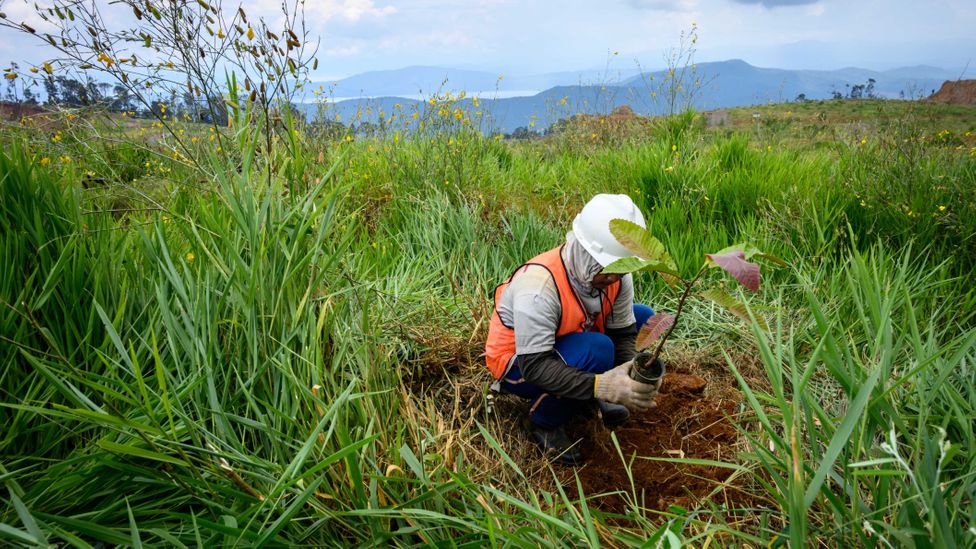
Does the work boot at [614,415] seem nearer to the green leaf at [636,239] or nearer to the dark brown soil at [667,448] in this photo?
the dark brown soil at [667,448]

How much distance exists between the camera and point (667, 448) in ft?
7.70

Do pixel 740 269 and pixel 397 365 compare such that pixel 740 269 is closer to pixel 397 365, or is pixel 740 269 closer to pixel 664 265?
pixel 664 265

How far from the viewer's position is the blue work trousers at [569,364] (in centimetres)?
230

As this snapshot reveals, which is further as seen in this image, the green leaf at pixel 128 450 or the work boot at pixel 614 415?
the work boot at pixel 614 415

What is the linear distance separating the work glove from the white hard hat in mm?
385

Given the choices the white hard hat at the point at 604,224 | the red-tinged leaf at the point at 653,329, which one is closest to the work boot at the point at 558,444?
the white hard hat at the point at 604,224

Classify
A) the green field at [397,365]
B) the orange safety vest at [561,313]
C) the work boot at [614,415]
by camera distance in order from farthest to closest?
the work boot at [614,415] → the orange safety vest at [561,313] → the green field at [397,365]

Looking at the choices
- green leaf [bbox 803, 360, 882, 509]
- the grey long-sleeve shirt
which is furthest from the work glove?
green leaf [bbox 803, 360, 882, 509]

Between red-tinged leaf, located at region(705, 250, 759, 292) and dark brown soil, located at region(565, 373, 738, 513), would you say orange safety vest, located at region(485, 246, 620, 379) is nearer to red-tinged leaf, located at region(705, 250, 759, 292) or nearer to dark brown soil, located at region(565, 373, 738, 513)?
dark brown soil, located at region(565, 373, 738, 513)

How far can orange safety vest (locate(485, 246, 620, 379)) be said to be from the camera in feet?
7.30

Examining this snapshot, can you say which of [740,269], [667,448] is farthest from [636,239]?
[667,448]

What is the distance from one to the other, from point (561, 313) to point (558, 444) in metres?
0.60

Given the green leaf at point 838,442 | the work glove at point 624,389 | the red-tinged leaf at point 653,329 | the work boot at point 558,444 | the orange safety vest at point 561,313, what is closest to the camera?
the green leaf at point 838,442

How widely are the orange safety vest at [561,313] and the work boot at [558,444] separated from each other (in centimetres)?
35
